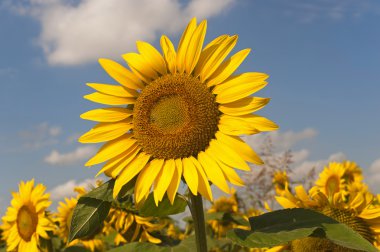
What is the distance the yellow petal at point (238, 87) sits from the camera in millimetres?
2680

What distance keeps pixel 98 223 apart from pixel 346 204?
1.80 metres

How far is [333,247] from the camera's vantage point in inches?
135

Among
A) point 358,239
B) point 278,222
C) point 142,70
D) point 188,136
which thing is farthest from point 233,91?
point 358,239

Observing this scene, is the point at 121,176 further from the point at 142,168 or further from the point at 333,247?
the point at 333,247

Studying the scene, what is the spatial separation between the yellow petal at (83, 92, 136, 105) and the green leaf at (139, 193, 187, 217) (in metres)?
0.57

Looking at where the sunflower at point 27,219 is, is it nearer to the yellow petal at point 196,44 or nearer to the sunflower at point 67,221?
the sunflower at point 67,221

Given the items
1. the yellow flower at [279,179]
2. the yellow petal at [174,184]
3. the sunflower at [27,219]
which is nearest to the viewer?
the yellow petal at [174,184]

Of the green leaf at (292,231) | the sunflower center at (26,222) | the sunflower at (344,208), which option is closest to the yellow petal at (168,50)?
the green leaf at (292,231)

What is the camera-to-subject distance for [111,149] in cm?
290

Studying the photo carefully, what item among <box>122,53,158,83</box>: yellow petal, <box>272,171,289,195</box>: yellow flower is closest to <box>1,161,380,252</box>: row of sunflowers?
<box>122,53,158,83</box>: yellow petal

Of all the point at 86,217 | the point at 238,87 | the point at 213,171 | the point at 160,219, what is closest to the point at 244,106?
the point at 238,87

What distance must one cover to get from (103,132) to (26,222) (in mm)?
2751

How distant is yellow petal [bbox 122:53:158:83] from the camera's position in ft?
9.53

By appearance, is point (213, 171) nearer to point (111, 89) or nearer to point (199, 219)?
point (199, 219)
